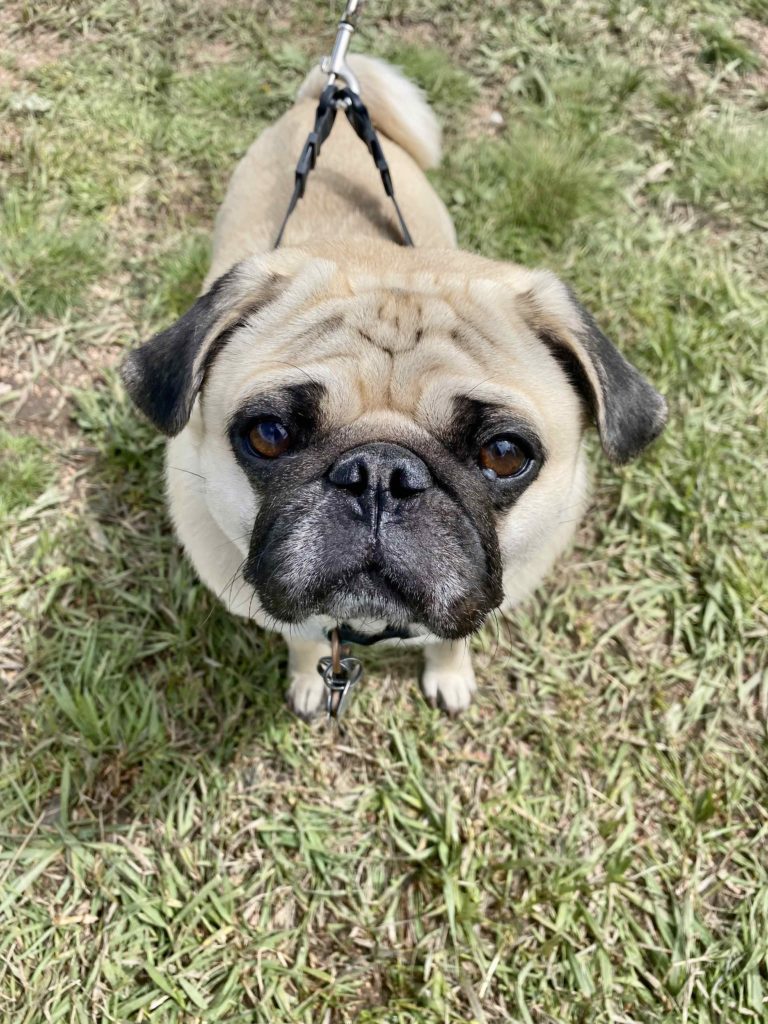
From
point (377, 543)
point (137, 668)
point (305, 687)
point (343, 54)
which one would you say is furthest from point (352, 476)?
point (343, 54)

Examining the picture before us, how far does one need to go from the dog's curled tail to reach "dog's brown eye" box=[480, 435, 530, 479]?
264 cm

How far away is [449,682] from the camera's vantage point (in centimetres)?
342

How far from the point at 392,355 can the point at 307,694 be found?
1.80 meters

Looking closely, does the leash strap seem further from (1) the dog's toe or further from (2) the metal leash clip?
(1) the dog's toe

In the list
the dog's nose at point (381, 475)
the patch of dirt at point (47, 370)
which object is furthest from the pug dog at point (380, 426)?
the patch of dirt at point (47, 370)

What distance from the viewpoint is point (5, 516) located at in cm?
369

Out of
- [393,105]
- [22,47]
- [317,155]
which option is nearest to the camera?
[317,155]

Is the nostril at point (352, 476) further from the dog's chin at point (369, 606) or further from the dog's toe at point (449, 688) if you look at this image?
the dog's toe at point (449, 688)

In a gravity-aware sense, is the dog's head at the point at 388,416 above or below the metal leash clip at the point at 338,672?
above

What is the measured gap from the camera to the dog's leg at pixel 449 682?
338 centimetres

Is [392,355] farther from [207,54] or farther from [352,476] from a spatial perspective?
[207,54]

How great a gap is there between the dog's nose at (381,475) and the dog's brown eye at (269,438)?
0.30 metres

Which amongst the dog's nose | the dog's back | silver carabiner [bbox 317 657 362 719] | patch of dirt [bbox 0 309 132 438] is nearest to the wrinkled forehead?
the dog's nose

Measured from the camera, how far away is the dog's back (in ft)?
10.7
